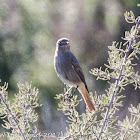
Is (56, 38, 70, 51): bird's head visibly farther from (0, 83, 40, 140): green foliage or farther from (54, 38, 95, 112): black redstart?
(0, 83, 40, 140): green foliage

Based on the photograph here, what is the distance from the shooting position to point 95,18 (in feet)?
10.2

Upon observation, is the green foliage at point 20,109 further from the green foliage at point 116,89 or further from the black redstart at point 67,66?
the black redstart at point 67,66

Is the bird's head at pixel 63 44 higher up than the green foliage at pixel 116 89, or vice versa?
the bird's head at pixel 63 44

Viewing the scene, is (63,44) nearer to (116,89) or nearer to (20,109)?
(20,109)

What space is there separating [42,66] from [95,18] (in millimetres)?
742

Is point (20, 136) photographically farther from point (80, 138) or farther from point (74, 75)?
point (74, 75)

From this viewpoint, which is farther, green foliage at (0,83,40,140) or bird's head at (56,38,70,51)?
bird's head at (56,38,70,51)

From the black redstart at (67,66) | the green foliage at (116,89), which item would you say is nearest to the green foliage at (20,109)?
the green foliage at (116,89)

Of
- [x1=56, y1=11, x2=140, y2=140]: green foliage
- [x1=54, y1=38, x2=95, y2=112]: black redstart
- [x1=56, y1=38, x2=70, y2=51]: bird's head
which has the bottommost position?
[x1=56, y1=11, x2=140, y2=140]: green foliage

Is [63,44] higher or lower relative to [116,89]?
higher

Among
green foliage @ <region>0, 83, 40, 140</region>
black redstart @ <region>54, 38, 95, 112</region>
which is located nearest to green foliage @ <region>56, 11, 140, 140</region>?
green foliage @ <region>0, 83, 40, 140</region>

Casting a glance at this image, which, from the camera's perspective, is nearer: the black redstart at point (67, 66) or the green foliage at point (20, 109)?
the green foliage at point (20, 109)

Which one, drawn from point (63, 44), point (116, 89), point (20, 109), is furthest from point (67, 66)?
point (116, 89)

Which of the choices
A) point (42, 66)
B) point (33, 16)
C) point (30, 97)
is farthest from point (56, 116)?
point (30, 97)
